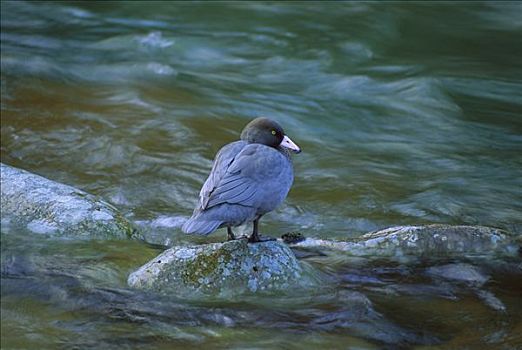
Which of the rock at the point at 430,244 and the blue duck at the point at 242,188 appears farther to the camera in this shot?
the rock at the point at 430,244

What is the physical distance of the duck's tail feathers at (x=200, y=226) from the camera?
488cm

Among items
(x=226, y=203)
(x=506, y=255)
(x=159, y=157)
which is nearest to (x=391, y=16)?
(x=159, y=157)

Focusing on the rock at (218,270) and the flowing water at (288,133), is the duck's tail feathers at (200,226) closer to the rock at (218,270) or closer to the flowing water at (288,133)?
the rock at (218,270)

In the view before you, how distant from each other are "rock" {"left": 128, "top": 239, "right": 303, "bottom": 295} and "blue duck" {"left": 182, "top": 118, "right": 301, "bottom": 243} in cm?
13

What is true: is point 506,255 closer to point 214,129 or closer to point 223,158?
point 223,158

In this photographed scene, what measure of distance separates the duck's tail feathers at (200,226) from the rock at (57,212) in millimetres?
1210

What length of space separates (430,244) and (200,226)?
1907 mm

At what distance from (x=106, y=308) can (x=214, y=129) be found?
475 centimetres

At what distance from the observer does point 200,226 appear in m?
4.91

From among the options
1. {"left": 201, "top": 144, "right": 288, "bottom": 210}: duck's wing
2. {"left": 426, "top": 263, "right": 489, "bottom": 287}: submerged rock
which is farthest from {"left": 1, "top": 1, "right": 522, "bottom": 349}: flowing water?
{"left": 201, "top": 144, "right": 288, "bottom": 210}: duck's wing

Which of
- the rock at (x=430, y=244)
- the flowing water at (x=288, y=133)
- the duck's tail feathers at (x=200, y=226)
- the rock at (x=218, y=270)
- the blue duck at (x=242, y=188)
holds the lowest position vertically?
the flowing water at (x=288, y=133)

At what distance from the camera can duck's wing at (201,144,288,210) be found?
511 cm

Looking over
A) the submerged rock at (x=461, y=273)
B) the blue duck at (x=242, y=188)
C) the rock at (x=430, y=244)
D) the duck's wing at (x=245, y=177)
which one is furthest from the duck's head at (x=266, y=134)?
the submerged rock at (x=461, y=273)

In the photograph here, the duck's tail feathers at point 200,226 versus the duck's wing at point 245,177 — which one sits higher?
the duck's wing at point 245,177
